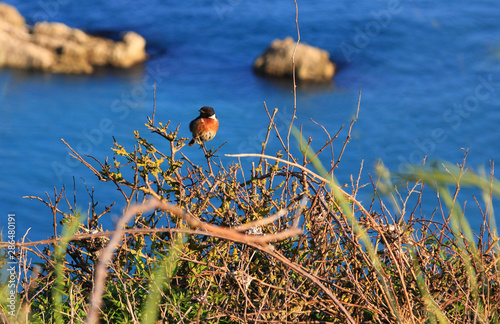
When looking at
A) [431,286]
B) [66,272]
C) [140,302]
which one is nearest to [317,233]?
[431,286]

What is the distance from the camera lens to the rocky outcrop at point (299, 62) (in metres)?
7.37

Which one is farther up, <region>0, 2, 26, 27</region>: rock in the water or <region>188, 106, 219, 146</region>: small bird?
<region>0, 2, 26, 27</region>: rock in the water

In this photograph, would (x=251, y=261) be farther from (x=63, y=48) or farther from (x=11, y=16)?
(x=11, y=16)

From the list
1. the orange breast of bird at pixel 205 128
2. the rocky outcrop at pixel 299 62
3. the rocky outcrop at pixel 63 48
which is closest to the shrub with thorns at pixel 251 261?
the orange breast of bird at pixel 205 128

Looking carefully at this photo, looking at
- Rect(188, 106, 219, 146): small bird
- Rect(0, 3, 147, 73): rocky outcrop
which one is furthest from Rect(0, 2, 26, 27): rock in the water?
Rect(188, 106, 219, 146): small bird

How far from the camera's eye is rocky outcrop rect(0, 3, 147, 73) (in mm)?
7902

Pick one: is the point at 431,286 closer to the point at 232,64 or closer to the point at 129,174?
the point at 129,174

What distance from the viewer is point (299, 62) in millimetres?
7488

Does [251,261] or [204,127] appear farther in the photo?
[204,127]

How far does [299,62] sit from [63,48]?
11.2ft

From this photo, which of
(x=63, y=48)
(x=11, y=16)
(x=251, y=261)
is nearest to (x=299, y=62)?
(x=63, y=48)

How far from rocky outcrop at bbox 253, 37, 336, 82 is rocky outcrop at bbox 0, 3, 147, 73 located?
6.27ft

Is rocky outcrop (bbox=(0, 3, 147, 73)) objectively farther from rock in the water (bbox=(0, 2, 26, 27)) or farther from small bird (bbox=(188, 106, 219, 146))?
small bird (bbox=(188, 106, 219, 146))

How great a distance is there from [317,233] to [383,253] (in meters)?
0.32
